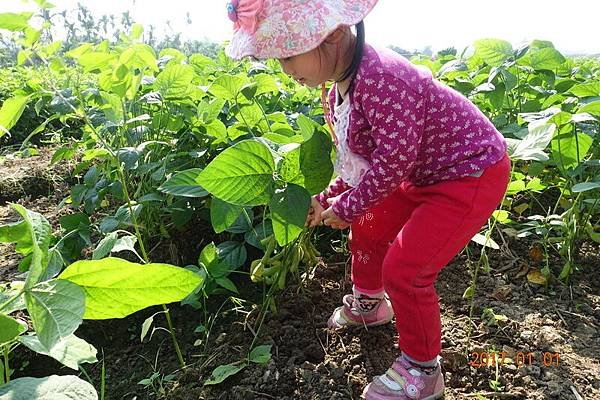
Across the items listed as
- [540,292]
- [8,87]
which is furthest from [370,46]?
[8,87]

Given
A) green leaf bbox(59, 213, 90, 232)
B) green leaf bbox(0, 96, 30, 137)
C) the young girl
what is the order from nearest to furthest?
the young girl < green leaf bbox(0, 96, 30, 137) < green leaf bbox(59, 213, 90, 232)

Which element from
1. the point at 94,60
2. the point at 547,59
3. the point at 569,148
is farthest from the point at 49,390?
the point at 547,59

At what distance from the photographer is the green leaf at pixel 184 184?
3.69 ft

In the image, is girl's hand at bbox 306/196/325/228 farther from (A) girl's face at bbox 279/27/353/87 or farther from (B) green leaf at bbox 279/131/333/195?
(A) girl's face at bbox 279/27/353/87

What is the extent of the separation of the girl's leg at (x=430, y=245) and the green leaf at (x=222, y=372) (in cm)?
38

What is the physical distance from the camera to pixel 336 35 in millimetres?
1037

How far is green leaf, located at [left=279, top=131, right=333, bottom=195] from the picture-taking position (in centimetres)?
101

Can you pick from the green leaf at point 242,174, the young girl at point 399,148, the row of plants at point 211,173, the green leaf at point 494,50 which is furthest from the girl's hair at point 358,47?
the green leaf at point 494,50

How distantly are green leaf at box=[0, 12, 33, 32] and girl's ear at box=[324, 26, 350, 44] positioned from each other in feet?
2.04

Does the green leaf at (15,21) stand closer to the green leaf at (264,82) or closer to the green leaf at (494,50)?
the green leaf at (264,82)

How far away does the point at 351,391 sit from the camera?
1.16 m

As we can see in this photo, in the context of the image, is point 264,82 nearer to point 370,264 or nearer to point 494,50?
point 370,264

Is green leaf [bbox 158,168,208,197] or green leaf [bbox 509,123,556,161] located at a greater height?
green leaf [bbox 509,123,556,161]

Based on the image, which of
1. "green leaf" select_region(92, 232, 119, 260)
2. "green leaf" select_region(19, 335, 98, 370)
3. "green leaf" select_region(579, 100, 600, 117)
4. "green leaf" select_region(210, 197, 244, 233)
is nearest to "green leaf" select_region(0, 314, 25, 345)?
"green leaf" select_region(19, 335, 98, 370)
